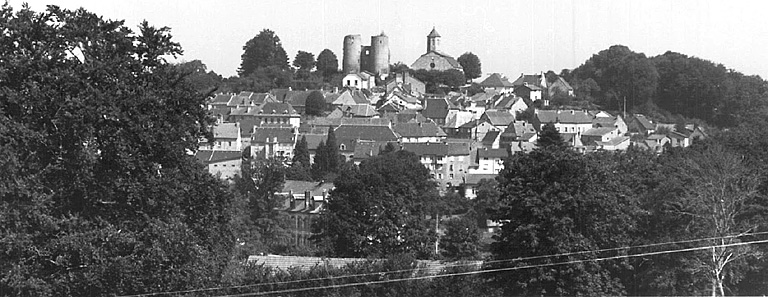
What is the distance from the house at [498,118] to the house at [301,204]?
14743 mm

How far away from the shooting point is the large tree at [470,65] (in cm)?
6297

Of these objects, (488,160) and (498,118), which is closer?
(488,160)

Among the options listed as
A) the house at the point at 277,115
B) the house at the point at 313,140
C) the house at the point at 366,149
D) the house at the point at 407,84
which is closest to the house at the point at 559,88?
the house at the point at 407,84

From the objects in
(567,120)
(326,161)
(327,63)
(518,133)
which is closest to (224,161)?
(326,161)

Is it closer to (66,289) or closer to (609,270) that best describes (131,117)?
(66,289)

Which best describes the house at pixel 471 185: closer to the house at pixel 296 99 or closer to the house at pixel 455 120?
the house at pixel 455 120

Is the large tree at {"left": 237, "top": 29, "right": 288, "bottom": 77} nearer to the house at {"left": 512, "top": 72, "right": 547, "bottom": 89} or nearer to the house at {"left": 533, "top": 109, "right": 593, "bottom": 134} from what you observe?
the house at {"left": 512, "top": 72, "right": 547, "bottom": 89}

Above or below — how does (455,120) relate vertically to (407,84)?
below

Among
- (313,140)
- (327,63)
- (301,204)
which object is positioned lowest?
(301,204)

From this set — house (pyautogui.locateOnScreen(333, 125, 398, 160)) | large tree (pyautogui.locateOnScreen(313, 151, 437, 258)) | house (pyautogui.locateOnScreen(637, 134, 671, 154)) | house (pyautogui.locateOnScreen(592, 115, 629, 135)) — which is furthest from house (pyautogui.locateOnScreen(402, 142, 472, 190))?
large tree (pyautogui.locateOnScreen(313, 151, 437, 258))

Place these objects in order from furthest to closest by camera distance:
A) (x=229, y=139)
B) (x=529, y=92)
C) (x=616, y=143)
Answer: (x=529, y=92) < (x=616, y=143) < (x=229, y=139)

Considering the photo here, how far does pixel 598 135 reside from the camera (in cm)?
4091

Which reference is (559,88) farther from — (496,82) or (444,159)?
(444,159)

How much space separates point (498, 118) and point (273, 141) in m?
10.3
